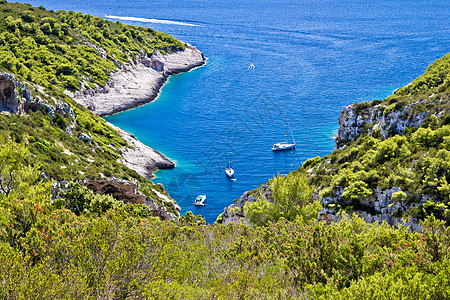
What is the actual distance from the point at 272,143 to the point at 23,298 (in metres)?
70.4

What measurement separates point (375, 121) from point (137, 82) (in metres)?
79.4

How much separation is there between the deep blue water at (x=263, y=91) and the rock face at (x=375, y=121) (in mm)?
20810

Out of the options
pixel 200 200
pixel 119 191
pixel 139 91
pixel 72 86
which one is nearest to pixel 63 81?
pixel 72 86

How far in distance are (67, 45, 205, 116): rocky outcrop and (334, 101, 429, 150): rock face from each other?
206 feet

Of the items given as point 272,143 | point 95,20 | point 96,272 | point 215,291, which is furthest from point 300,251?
point 95,20

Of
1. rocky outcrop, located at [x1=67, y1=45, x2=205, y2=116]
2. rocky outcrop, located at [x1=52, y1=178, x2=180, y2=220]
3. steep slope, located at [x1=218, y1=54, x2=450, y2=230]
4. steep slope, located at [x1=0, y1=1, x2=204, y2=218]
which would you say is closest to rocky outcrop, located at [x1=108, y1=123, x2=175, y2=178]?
steep slope, located at [x1=0, y1=1, x2=204, y2=218]

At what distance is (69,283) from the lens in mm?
14508

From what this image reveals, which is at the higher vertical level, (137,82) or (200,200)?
(137,82)

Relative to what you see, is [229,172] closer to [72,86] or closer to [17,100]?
[17,100]

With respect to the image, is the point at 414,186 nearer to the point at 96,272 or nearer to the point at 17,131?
the point at 96,272

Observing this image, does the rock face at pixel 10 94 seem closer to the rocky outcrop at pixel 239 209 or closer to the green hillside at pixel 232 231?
the green hillside at pixel 232 231

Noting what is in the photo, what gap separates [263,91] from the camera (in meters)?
107

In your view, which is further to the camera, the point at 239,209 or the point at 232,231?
the point at 239,209

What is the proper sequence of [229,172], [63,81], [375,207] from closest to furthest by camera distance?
[375,207] < [229,172] < [63,81]
